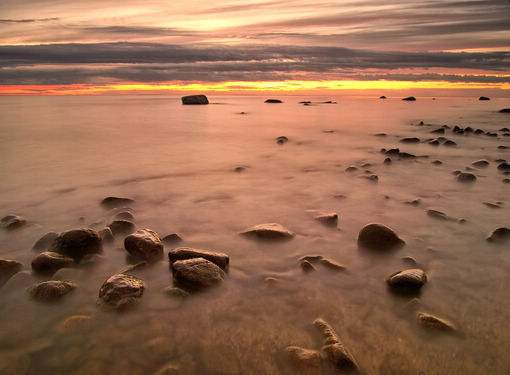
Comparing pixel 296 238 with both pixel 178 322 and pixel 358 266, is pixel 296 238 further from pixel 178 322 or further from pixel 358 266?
pixel 178 322

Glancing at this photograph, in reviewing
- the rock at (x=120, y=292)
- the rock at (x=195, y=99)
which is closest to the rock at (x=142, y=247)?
the rock at (x=120, y=292)

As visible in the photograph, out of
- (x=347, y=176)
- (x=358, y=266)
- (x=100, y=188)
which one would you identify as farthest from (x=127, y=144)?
(x=358, y=266)

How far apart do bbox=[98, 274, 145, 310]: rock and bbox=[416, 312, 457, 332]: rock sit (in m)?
1.47

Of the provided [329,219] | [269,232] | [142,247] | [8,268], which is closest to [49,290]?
[8,268]

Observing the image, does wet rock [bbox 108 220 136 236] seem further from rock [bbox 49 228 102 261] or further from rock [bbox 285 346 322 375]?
rock [bbox 285 346 322 375]

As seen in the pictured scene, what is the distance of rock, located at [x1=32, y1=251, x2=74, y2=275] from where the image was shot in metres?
2.09

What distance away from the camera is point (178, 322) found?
165 centimetres

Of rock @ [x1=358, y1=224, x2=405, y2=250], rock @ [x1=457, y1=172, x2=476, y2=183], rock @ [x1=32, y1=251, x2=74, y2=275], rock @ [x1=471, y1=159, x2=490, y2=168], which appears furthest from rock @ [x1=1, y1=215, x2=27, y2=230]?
rock @ [x1=471, y1=159, x2=490, y2=168]

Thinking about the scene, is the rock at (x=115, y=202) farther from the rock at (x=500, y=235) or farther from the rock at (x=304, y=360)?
the rock at (x=500, y=235)

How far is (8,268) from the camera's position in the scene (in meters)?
2.07

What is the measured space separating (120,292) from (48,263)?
655 mm

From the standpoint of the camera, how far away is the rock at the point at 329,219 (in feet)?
9.63

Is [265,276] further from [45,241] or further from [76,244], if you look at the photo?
[45,241]

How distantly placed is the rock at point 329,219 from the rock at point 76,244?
5.93ft
